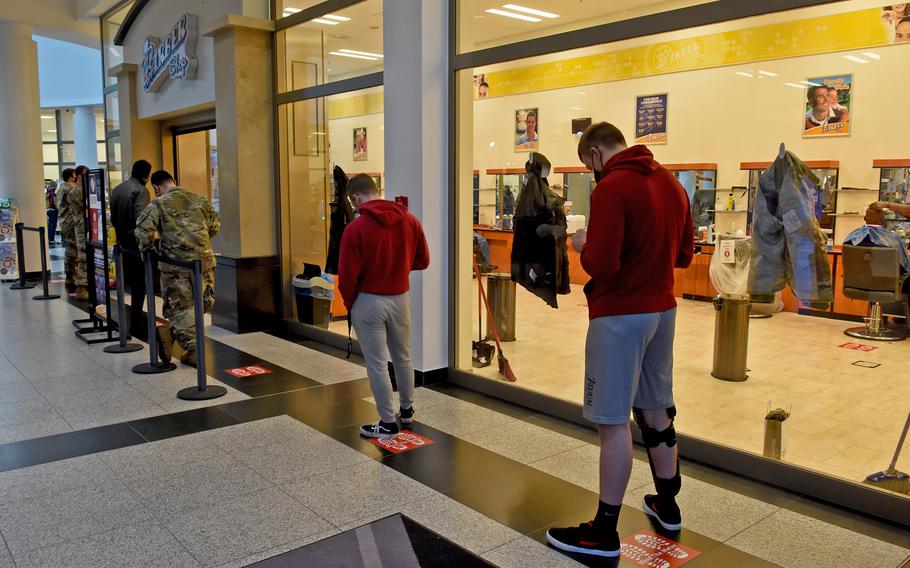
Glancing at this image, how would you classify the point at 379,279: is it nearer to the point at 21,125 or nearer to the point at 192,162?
the point at 192,162

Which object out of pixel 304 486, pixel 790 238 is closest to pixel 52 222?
pixel 304 486

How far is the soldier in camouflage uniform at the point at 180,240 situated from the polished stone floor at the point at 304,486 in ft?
2.35

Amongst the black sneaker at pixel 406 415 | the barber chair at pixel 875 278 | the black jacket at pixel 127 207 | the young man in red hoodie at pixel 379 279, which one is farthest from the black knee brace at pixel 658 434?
the black jacket at pixel 127 207

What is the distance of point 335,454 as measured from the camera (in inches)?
161

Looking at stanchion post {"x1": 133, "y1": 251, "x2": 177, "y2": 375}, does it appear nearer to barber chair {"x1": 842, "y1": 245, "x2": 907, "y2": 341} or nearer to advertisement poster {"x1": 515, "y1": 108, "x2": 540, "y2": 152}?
advertisement poster {"x1": 515, "y1": 108, "x2": 540, "y2": 152}

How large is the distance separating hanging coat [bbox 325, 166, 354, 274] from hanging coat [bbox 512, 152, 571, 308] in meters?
2.38

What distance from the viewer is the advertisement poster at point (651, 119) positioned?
544 cm

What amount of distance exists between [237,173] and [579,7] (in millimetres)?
4271

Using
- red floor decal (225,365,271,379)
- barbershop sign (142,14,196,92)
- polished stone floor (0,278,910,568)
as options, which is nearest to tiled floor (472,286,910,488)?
polished stone floor (0,278,910,568)

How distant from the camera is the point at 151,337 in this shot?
18.8 ft

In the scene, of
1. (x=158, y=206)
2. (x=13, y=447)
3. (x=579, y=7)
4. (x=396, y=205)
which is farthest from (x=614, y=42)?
(x=13, y=447)

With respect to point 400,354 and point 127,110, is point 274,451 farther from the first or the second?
point 127,110

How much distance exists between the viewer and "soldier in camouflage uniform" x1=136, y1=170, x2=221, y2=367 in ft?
18.8

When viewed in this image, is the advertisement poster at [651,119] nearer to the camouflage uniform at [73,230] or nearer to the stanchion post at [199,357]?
the stanchion post at [199,357]
